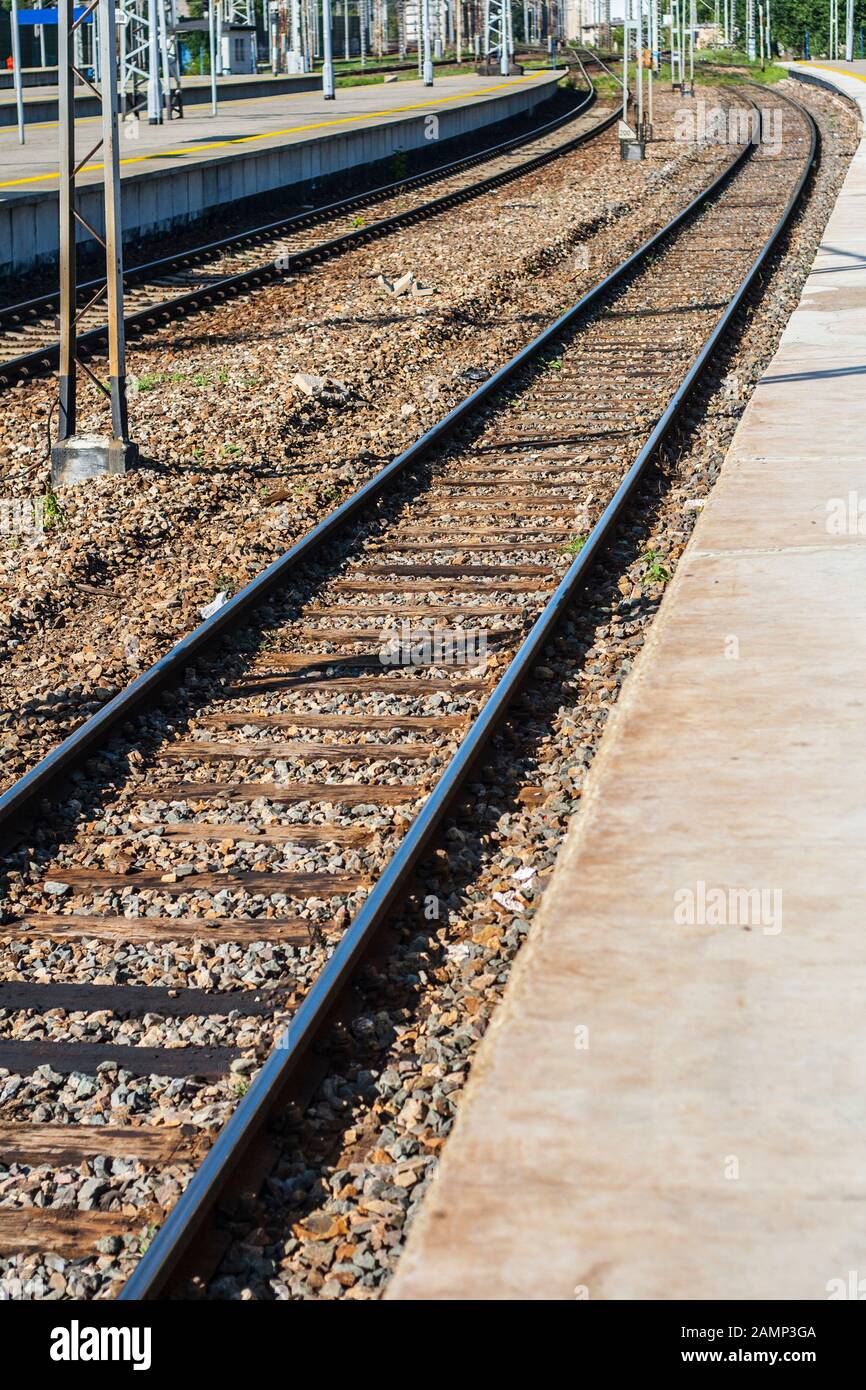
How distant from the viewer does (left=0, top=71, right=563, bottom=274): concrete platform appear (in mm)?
22562

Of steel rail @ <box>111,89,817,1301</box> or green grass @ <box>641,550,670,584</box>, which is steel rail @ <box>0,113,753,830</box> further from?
green grass @ <box>641,550,670,584</box>

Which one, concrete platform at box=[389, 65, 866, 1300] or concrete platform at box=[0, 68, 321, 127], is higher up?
concrete platform at box=[0, 68, 321, 127]

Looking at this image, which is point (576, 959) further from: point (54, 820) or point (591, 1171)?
point (54, 820)

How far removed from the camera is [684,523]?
10797 mm

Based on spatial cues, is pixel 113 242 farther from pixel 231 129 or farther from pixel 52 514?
pixel 231 129

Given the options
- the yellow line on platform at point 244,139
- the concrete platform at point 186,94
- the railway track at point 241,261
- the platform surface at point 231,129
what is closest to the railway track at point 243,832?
the railway track at point 241,261

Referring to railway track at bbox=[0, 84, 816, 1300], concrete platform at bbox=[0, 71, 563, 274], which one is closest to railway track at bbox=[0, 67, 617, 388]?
concrete platform at bbox=[0, 71, 563, 274]

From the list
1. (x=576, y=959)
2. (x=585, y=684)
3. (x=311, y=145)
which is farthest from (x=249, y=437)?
(x=311, y=145)

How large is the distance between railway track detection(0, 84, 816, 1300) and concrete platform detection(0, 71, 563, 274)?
1200cm

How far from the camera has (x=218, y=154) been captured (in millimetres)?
29297

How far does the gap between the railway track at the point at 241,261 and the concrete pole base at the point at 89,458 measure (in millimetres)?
917

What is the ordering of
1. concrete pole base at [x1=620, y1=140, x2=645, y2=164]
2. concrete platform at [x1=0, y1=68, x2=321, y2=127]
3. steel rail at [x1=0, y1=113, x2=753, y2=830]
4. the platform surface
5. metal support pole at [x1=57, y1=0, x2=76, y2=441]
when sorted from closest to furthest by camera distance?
steel rail at [x1=0, y1=113, x2=753, y2=830] < metal support pole at [x1=57, y1=0, x2=76, y2=441] < the platform surface < concrete pole base at [x1=620, y1=140, x2=645, y2=164] < concrete platform at [x1=0, y1=68, x2=321, y2=127]

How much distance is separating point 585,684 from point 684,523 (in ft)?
9.63

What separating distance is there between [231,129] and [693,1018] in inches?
1366
